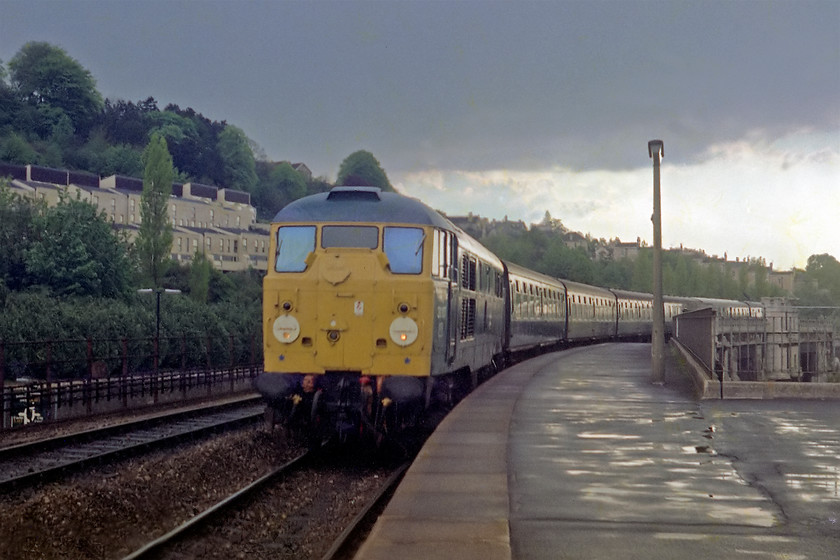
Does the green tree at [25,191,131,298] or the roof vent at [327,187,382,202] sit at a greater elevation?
the green tree at [25,191,131,298]

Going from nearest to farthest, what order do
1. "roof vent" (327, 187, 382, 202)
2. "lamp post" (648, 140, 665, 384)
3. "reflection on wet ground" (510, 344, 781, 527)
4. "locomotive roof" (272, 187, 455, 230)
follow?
"reflection on wet ground" (510, 344, 781, 527)
"locomotive roof" (272, 187, 455, 230)
"roof vent" (327, 187, 382, 202)
"lamp post" (648, 140, 665, 384)

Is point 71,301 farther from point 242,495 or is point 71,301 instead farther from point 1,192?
point 242,495

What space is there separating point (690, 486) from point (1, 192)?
228 ft

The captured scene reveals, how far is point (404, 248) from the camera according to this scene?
14586 mm

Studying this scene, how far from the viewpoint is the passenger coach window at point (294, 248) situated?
1473 centimetres

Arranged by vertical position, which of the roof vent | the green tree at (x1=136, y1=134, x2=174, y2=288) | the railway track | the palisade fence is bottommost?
the railway track

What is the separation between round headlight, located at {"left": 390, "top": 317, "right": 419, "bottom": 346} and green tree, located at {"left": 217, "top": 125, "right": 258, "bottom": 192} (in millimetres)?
151913

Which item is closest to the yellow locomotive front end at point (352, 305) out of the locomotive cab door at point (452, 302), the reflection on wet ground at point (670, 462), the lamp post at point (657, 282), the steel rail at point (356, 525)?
the locomotive cab door at point (452, 302)

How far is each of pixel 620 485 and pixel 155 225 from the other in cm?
6927

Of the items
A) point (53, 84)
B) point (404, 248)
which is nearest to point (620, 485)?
point (404, 248)

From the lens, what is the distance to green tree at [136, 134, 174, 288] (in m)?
73.6

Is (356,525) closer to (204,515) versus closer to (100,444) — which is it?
(204,515)

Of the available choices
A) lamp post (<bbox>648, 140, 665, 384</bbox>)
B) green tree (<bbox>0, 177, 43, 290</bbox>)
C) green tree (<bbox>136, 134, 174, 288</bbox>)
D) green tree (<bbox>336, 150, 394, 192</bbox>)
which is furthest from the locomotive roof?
green tree (<bbox>336, 150, 394, 192</bbox>)

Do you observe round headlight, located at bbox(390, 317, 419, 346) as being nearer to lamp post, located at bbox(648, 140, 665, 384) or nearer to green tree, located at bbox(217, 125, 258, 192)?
lamp post, located at bbox(648, 140, 665, 384)
